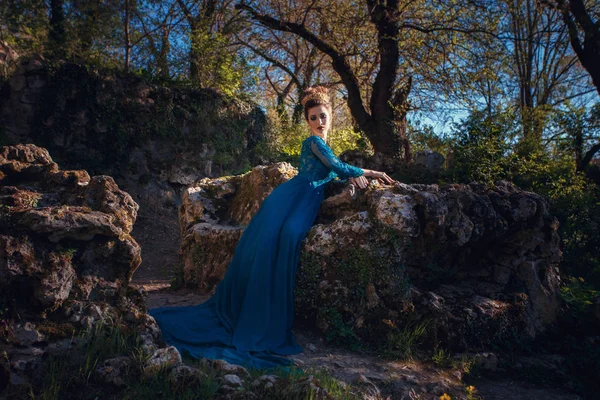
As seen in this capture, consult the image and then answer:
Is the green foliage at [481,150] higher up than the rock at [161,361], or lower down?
higher up

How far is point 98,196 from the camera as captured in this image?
3.88 meters

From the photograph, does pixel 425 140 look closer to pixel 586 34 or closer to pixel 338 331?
pixel 586 34

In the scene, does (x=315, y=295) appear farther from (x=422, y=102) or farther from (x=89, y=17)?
(x=89, y=17)

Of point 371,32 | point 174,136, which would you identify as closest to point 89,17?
point 174,136

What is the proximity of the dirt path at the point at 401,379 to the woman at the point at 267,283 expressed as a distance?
0.25 metres

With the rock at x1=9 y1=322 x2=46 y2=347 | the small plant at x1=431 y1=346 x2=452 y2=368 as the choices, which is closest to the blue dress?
the rock at x1=9 y1=322 x2=46 y2=347

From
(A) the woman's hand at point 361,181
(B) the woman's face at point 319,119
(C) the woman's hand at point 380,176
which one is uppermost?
(B) the woman's face at point 319,119

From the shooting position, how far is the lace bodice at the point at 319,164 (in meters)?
4.64

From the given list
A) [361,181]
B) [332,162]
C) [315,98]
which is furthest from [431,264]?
[315,98]

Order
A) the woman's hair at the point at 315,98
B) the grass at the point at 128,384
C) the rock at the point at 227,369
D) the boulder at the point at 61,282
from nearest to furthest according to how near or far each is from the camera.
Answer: the grass at the point at 128,384, the boulder at the point at 61,282, the rock at the point at 227,369, the woman's hair at the point at 315,98

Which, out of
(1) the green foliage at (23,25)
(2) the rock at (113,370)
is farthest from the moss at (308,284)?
(1) the green foliage at (23,25)

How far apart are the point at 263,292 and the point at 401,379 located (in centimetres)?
141

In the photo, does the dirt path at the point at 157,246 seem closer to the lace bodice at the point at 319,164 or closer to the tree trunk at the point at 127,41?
the lace bodice at the point at 319,164

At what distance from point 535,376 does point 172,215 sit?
7896mm
